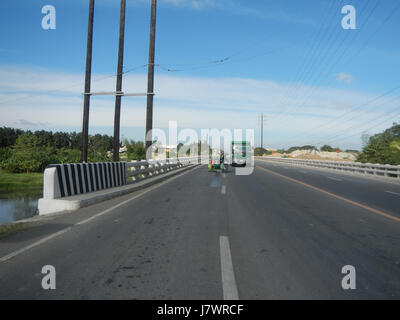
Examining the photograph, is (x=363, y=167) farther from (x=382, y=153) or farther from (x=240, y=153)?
(x=240, y=153)

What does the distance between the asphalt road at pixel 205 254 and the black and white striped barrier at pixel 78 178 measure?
4.75 ft

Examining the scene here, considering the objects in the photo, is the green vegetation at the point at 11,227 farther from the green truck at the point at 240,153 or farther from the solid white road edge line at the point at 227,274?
the green truck at the point at 240,153

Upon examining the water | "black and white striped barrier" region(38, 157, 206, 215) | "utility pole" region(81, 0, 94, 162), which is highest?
"utility pole" region(81, 0, 94, 162)

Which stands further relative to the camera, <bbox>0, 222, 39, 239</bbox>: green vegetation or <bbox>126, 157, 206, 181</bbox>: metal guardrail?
<bbox>126, 157, 206, 181</bbox>: metal guardrail

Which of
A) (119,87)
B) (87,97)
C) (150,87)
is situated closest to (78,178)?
(119,87)

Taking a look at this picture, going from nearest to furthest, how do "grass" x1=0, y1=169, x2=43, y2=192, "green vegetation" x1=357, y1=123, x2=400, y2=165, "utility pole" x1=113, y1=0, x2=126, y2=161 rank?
"utility pole" x1=113, y1=0, x2=126, y2=161, "grass" x1=0, y1=169, x2=43, y2=192, "green vegetation" x1=357, y1=123, x2=400, y2=165

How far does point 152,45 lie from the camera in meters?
23.5

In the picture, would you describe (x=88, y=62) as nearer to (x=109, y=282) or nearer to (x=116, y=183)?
(x=116, y=183)

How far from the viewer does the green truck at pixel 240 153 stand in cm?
4250

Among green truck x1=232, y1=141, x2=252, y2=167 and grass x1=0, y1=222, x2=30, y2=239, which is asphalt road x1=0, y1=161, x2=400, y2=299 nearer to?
grass x1=0, y1=222, x2=30, y2=239

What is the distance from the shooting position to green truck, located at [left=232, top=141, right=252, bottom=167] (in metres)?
42.5

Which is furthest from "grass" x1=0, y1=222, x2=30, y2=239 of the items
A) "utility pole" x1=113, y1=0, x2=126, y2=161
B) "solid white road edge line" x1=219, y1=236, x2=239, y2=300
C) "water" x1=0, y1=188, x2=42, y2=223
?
"utility pole" x1=113, y1=0, x2=126, y2=161

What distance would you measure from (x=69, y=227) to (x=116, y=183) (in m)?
7.53

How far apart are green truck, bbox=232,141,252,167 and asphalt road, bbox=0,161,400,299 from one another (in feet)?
106
